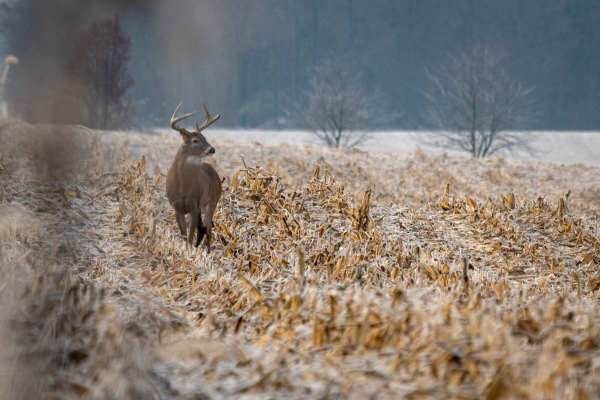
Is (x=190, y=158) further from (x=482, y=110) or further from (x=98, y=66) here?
(x=482, y=110)

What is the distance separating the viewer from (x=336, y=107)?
20812mm

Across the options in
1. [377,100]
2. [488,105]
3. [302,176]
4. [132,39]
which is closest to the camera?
[132,39]

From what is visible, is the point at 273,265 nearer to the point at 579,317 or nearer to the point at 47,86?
the point at 579,317

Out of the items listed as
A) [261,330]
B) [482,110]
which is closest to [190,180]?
[261,330]

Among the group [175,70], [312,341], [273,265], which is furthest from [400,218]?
[175,70]

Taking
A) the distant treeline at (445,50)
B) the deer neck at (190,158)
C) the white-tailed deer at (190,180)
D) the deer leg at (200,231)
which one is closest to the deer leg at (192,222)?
the white-tailed deer at (190,180)

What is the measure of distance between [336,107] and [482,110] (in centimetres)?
621

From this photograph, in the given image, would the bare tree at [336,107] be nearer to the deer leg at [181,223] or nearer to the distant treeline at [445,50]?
the distant treeline at [445,50]

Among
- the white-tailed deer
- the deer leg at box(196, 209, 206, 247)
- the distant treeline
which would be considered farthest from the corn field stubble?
the distant treeline

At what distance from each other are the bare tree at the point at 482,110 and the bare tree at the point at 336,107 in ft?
9.44

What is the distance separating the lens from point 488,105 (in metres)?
21.0

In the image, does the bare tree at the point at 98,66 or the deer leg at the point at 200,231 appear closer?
the bare tree at the point at 98,66

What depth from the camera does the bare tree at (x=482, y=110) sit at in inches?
803

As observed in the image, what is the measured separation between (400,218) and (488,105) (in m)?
17.0
